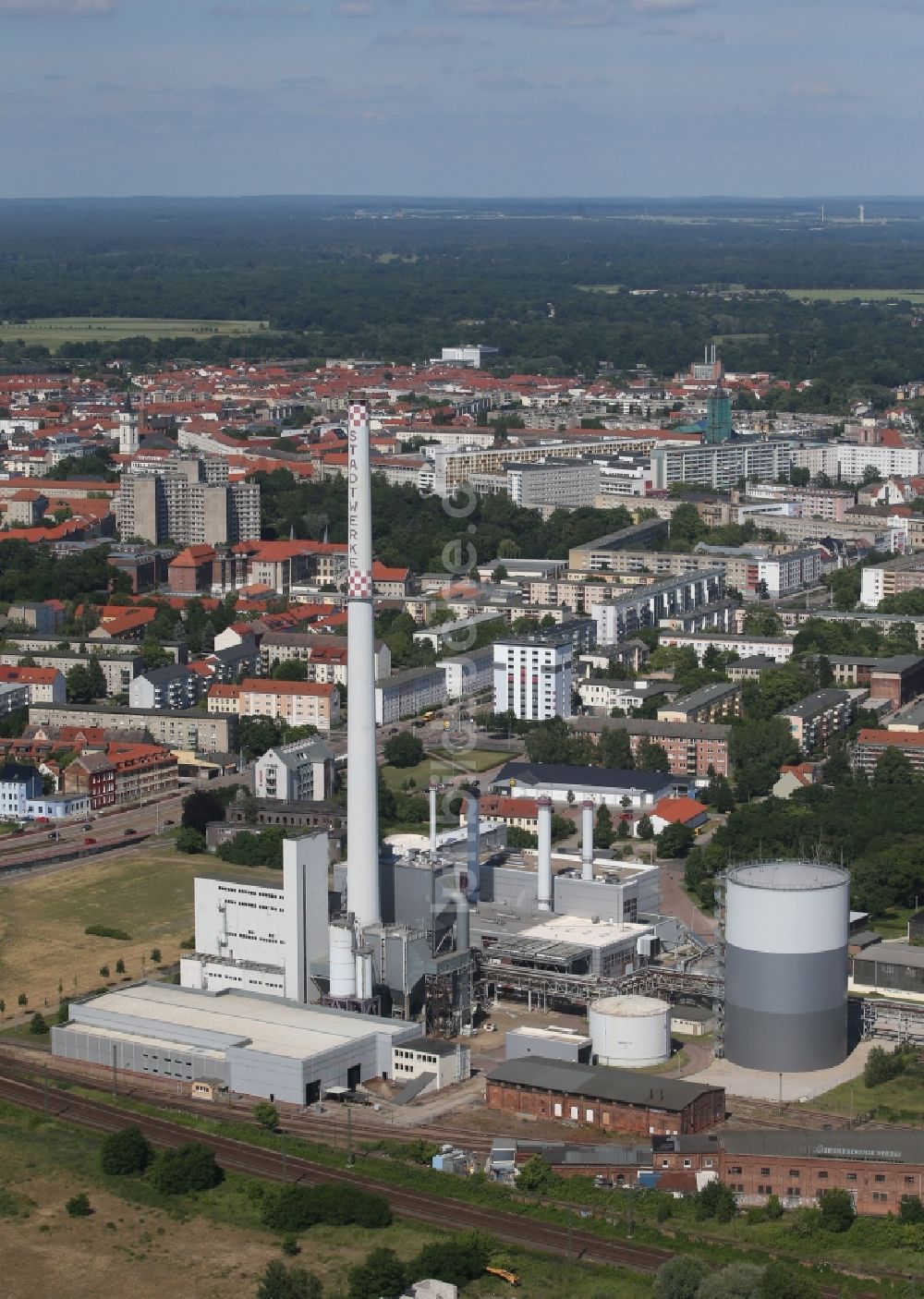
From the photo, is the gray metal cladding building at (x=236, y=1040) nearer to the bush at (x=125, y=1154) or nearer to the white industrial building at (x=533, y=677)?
the bush at (x=125, y=1154)

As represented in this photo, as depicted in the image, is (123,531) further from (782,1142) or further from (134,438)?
(782,1142)

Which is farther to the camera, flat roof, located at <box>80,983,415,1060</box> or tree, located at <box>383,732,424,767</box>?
tree, located at <box>383,732,424,767</box>

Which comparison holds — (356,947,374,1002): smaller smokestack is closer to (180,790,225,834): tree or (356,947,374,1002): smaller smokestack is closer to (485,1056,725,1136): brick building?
(485,1056,725,1136): brick building

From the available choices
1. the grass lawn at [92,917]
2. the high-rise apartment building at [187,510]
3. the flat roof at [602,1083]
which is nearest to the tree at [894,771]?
the grass lawn at [92,917]

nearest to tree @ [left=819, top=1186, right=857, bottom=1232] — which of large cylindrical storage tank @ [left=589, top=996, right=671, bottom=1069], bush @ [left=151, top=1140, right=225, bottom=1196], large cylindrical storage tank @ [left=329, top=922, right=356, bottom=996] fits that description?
large cylindrical storage tank @ [left=589, top=996, right=671, bottom=1069]

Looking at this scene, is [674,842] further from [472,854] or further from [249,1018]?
[249,1018]

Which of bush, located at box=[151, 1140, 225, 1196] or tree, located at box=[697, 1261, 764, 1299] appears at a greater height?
tree, located at box=[697, 1261, 764, 1299]

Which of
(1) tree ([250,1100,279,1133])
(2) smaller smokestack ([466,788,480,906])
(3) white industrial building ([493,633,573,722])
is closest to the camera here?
(1) tree ([250,1100,279,1133])
